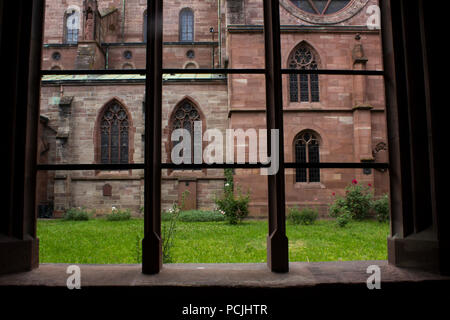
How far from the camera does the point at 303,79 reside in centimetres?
A: 1299

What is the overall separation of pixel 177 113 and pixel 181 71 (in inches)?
501

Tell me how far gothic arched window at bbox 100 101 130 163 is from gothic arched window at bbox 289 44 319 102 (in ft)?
22.6

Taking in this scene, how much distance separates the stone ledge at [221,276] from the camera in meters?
1.46

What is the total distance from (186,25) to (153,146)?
64.9 feet

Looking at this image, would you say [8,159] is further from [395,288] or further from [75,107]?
[75,107]

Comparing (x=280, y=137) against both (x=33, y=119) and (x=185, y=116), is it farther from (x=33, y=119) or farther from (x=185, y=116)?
(x=185, y=116)

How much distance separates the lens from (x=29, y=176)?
1685 millimetres

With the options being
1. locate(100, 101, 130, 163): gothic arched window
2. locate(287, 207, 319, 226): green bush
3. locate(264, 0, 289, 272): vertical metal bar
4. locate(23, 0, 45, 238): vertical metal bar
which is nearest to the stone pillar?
locate(287, 207, 319, 226): green bush

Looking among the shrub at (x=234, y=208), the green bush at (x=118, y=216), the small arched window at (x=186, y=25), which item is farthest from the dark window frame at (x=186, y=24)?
the shrub at (x=234, y=208)

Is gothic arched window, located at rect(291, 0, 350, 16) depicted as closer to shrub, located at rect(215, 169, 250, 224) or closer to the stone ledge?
shrub, located at rect(215, 169, 250, 224)

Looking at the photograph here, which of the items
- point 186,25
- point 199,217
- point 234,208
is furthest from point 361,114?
point 186,25

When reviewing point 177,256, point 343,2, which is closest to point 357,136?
point 343,2

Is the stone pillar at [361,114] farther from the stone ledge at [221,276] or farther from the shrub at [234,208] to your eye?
the stone ledge at [221,276]

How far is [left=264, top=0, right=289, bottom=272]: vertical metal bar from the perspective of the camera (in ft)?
5.45
